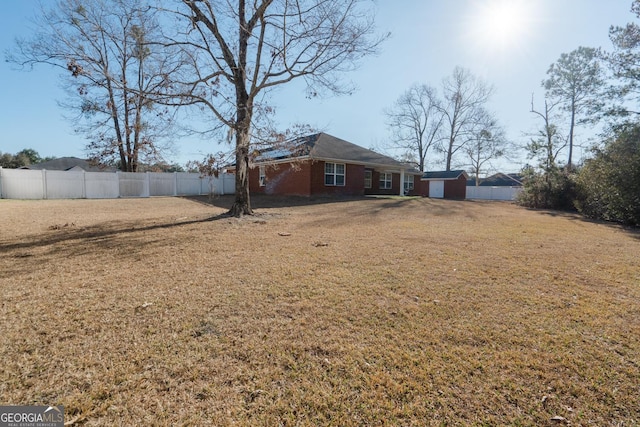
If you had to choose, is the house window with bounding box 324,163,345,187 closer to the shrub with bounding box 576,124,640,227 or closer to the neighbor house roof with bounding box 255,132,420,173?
the neighbor house roof with bounding box 255,132,420,173

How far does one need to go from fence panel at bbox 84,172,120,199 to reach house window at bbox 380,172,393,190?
19814 mm

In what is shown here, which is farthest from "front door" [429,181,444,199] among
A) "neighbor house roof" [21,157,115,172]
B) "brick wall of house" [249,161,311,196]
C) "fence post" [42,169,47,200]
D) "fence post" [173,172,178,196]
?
"neighbor house roof" [21,157,115,172]

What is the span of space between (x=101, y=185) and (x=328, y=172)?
15.6 meters

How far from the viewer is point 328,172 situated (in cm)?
1858

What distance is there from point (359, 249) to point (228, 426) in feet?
15.1

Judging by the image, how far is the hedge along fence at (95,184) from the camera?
16484 millimetres

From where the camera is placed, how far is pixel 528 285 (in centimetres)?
416

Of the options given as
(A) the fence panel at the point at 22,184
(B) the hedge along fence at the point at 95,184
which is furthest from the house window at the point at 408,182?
(A) the fence panel at the point at 22,184

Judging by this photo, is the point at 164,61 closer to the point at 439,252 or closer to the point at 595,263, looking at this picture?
the point at 439,252

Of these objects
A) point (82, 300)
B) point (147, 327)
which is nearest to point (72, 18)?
point (82, 300)

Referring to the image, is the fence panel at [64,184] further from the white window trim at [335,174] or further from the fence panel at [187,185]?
the white window trim at [335,174]

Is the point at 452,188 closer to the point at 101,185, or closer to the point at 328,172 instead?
the point at 328,172

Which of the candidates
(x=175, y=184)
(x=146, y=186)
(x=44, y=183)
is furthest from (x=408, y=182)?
(x=44, y=183)

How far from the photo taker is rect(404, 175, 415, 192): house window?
26656 mm
